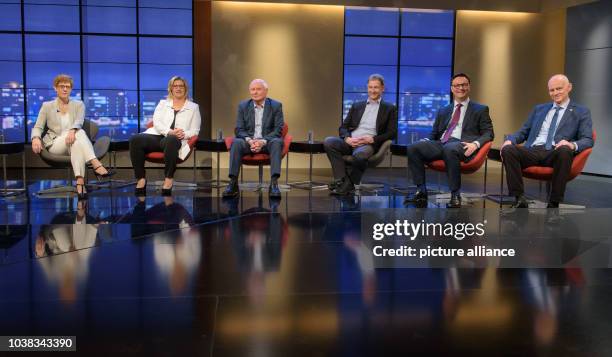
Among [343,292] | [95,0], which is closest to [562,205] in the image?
[343,292]

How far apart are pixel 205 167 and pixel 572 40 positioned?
613 centimetres

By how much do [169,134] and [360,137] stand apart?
1.93 metres

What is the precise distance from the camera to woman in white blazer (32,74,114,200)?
19.3 feet

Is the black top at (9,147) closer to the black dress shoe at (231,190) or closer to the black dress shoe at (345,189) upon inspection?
the black dress shoe at (231,190)

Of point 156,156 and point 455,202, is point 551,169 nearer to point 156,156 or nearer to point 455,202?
point 455,202

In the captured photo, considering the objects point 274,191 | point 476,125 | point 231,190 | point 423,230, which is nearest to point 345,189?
point 274,191

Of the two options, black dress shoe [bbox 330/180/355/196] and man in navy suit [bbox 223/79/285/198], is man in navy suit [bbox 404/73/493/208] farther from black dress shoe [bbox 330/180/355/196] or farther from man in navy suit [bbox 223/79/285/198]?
man in navy suit [bbox 223/79/285/198]

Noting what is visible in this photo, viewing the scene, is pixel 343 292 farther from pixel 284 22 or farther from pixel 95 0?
pixel 95 0

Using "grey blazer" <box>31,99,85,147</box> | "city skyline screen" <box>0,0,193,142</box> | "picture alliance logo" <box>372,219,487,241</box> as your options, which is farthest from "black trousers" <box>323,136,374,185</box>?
"city skyline screen" <box>0,0,193,142</box>

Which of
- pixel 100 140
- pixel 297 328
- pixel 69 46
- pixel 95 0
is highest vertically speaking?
pixel 95 0

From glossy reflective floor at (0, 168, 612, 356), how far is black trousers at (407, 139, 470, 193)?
1029mm

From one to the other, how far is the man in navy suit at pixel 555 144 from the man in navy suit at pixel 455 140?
300mm

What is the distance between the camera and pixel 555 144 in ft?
17.2

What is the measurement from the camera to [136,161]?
20.1ft
